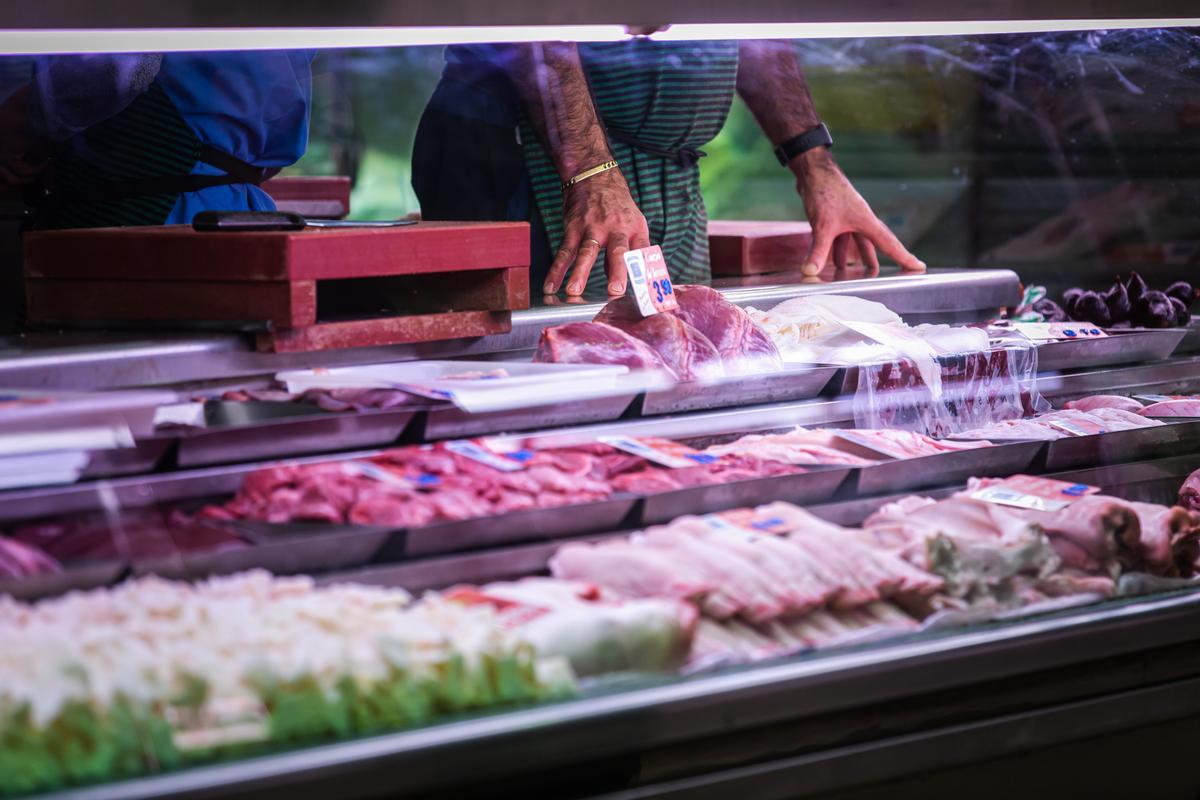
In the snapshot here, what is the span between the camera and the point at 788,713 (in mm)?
1841

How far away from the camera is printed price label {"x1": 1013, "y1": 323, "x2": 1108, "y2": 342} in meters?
2.96

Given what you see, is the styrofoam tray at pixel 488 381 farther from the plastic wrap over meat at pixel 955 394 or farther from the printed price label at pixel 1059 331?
the printed price label at pixel 1059 331

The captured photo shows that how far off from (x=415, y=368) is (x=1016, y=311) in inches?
73.1

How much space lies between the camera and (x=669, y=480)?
2098 millimetres

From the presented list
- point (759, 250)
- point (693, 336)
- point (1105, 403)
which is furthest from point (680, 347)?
point (759, 250)

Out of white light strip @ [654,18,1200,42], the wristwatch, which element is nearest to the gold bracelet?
white light strip @ [654,18,1200,42]

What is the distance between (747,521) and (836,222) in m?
1.56

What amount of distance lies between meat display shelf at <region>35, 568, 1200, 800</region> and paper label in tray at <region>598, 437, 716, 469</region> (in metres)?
0.44

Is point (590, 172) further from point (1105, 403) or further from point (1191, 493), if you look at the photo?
point (1191, 493)

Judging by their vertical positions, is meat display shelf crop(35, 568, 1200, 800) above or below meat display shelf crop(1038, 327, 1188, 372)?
below

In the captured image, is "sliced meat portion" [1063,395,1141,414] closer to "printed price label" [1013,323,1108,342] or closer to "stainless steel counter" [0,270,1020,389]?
"printed price label" [1013,323,1108,342]

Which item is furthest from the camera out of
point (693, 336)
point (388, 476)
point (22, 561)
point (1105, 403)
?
point (1105, 403)

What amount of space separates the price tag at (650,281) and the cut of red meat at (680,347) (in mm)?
56

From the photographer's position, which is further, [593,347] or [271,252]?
[593,347]
